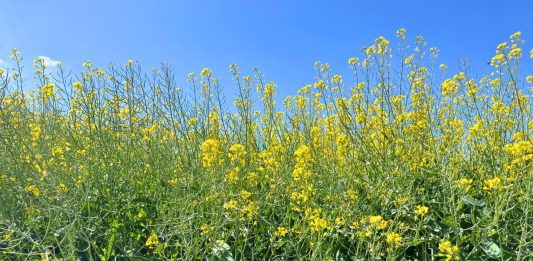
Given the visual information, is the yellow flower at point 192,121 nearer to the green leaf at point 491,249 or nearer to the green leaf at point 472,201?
the green leaf at point 472,201

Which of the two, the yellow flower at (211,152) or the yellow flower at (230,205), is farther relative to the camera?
the yellow flower at (211,152)

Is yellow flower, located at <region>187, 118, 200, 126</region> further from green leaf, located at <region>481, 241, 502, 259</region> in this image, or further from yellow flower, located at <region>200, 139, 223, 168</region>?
green leaf, located at <region>481, 241, 502, 259</region>

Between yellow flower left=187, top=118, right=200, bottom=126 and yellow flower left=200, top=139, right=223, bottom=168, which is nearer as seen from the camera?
yellow flower left=200, top=139, right=223, bottom=168

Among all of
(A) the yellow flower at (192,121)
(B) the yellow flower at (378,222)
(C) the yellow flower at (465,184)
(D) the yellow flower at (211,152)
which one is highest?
(A) the yellow flower at (192,121)

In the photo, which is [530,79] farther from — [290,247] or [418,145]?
[290,247]

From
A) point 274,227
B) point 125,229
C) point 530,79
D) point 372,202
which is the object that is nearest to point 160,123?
point 125,229

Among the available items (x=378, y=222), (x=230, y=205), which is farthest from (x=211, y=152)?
(x=378, y=222)

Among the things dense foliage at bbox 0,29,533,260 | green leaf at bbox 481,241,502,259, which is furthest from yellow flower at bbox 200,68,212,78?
green leaf at bbox 481,241,502,259

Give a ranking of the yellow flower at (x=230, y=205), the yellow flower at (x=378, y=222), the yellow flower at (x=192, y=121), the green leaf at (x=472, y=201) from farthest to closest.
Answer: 1. the yellow flower at (x=192, y=121)
2. the green leaf at (x=472, y=201)
3. the yellow flower at (x=230, y=205)
4. the yellow flower at (x=378, y=222)

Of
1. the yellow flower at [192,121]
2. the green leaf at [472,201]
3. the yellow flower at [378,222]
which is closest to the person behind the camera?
the yellow flower at [378,222]

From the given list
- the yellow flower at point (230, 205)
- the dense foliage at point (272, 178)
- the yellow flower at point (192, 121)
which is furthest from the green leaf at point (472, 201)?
the yellow flower at point (192, 121)

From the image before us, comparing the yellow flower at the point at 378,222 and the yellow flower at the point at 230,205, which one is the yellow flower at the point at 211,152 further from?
the yellow flower at the point at 378,222

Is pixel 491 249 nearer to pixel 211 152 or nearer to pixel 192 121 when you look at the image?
pixel 211 152

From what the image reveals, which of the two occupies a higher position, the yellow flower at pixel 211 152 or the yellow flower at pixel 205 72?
the yellow flower at pixel 205 72
